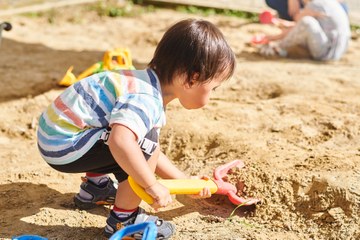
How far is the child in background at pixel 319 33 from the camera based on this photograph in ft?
16.2

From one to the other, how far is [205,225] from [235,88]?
1.69m

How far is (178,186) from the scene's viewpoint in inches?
87.7

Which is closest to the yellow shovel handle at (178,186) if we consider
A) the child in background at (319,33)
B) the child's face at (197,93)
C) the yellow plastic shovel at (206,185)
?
the yellow plastic shovel at (206,185)

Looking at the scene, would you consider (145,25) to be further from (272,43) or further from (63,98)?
(63,98)

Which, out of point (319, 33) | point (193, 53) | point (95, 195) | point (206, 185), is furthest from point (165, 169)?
point (319, 33)

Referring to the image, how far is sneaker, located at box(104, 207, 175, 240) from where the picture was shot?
2299 mm

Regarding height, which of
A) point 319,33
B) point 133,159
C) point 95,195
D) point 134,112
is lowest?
point 95,195

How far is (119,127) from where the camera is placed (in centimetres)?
203

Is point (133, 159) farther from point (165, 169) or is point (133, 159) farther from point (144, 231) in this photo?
point (165, 169)

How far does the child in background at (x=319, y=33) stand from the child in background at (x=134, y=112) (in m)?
2.88

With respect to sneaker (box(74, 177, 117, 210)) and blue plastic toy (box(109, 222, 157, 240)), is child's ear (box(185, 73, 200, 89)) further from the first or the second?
sneaker (box(74, 177, 117, 210))

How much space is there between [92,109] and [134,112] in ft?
0.71

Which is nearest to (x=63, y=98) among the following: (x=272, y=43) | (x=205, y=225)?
(x=205, y=225)

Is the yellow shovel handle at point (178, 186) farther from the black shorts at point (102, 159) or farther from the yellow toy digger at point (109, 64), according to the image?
the yellow toy digger at point (109, 64)
